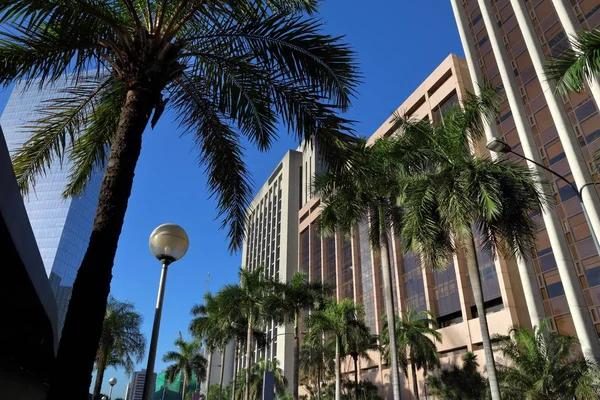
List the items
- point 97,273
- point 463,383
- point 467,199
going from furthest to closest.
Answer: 1. point 463,383
2. point 467,199
3. point 97,273

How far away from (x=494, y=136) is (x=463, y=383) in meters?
18.9

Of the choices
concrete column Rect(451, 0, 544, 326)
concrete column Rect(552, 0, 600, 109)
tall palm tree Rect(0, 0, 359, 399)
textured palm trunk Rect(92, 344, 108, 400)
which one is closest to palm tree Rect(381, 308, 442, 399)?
concrete column Rect(451, 0, 544, 326)

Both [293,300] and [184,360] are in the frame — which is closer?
[293,300]

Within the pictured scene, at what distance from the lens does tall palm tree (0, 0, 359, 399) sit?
5637 millimetres

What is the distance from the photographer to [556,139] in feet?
122

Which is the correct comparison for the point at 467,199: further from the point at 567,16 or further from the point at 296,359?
the point at 567,16

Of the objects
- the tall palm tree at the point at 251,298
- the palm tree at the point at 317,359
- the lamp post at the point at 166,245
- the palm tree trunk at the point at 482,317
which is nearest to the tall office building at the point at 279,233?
the palm tree at the point at 317,359

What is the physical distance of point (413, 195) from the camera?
53.7ft

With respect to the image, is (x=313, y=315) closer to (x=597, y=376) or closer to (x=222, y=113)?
(x=597, y=376)

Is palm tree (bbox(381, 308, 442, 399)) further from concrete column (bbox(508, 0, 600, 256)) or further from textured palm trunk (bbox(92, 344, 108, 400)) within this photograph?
textured palm trunk (bbox(92, 344, 108, 400))

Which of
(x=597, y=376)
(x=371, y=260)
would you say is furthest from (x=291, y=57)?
(x=371, y=260)

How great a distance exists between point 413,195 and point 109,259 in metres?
13.0

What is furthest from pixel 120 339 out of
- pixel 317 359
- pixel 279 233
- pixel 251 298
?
pixel 279 233

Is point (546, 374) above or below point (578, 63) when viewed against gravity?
below
